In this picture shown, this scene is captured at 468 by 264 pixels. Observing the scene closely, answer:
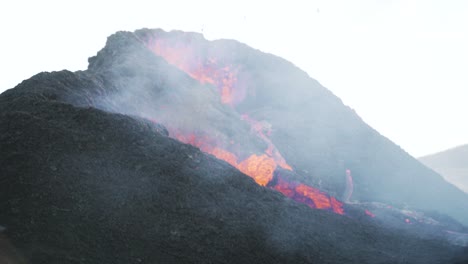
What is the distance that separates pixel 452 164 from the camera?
99750mm

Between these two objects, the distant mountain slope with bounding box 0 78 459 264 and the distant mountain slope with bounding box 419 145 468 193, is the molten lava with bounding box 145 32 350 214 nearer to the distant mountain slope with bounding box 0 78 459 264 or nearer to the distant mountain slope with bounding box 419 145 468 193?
the distant mountain slope with bounding box 0 78 459 264

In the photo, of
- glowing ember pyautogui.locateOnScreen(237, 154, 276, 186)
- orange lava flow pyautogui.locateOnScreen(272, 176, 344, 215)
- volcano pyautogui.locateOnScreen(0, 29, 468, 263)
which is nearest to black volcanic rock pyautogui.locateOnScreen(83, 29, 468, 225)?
volcano pyautogui.locateOnScreen(0, 29, 468, 263)

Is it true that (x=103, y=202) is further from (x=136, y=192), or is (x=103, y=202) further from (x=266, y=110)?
(x=266, y=110)

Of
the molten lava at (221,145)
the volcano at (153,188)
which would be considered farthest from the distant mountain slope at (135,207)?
the molten lava at (221,145)

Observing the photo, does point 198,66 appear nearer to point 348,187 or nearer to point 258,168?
point 258,168

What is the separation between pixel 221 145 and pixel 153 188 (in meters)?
12.5

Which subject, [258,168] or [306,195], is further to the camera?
[258,168]

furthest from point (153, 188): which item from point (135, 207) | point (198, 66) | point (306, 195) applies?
point (198, 66)

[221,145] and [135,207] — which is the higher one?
[221,145]

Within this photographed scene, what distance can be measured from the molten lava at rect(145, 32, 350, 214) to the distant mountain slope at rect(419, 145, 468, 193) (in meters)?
71.3

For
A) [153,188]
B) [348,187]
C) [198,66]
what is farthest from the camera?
[198,66]

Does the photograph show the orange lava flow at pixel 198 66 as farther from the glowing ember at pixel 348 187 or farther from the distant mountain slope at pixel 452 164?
the distant mountain slope at pixel 452 164

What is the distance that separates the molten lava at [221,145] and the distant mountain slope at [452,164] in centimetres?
7126

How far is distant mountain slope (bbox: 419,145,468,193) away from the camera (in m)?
86.0
